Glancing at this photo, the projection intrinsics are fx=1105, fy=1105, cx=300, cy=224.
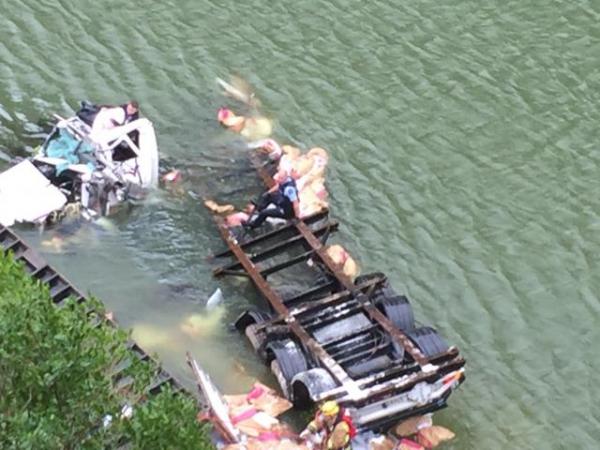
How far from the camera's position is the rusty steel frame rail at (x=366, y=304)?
20219 millimetres

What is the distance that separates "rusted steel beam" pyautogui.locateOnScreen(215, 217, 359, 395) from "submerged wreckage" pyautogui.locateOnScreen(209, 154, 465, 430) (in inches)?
0.8

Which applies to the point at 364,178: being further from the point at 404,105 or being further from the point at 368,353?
the point at 368,353

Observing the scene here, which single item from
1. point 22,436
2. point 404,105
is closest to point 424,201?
point 404,105

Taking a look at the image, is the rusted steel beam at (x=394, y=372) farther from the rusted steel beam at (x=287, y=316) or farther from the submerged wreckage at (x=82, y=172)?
the submerged wreckage at (x=82, y=172)

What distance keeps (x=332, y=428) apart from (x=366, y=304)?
338 centimetres

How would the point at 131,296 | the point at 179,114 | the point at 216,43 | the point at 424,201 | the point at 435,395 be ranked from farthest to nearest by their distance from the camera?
the point at 216,43 < the point at 179,114 < the point at 424,201 < the point at 131,296 < the point at 435,395

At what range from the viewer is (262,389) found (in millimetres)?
20656

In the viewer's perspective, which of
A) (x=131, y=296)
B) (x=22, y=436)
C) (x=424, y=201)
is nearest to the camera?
(x=22, y=436)

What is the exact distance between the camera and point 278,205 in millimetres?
23859

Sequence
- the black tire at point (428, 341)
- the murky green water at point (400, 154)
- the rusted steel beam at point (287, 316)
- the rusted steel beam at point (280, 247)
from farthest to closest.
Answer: the rusted steel beam at point (280, 247)
the murky green water at point (400, 154)
the black tire at point (428, 341)
the rusted steel beam at point (287, 316)

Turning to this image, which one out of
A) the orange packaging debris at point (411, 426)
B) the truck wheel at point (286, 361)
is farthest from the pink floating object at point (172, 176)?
the orange packaging debris at point (411, 426)

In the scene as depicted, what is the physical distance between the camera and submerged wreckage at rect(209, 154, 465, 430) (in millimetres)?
19516

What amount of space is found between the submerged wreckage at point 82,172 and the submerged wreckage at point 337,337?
8.26ft

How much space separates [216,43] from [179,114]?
356cm
